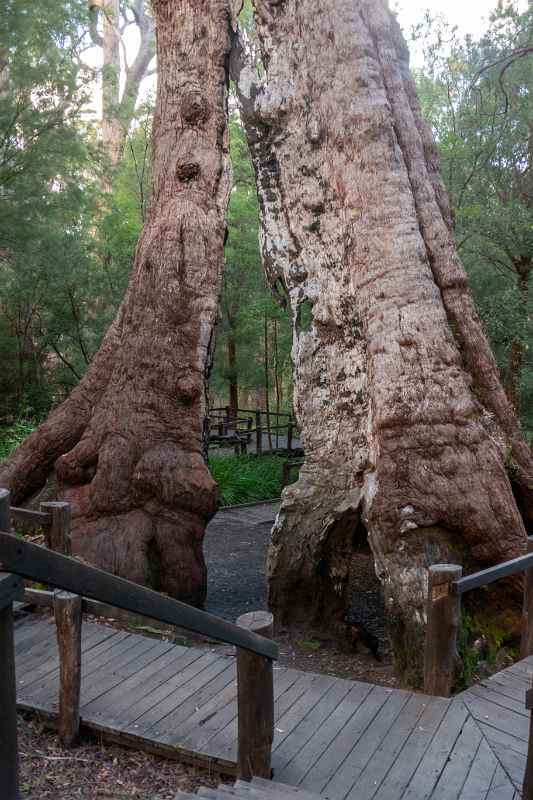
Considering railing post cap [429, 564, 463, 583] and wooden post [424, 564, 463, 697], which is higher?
railing post cap [429, 564, 463, 583]

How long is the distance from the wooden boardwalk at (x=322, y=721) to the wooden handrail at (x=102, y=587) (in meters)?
1.05

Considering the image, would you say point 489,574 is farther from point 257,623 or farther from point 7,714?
point 7,714

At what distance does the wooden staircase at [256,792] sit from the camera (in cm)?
290

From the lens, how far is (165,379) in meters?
7.12

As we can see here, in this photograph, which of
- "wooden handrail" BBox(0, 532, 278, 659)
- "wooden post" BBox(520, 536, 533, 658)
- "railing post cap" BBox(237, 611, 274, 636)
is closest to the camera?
"wooden handrail" BBox(0, 532, 278, 659)

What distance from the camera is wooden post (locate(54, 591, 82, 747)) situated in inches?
153

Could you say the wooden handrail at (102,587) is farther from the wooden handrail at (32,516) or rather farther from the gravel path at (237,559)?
the gravel path at (237,559)

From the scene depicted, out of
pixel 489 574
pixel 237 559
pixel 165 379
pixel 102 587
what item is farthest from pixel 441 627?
pixel 237 559

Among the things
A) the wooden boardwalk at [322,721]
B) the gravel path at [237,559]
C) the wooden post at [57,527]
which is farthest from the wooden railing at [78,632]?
the gravel path at [237,559]

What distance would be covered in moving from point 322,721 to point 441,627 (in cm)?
84

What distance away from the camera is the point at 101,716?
13.1 feet

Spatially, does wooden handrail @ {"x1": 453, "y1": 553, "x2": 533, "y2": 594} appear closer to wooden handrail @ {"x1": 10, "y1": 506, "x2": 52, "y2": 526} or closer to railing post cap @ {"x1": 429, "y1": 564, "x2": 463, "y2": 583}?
railing post cap @ {"x1": 429, "y1": 564, "x2": 463, "y2": 583}

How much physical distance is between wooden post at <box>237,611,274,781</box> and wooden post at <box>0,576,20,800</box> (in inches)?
46.7

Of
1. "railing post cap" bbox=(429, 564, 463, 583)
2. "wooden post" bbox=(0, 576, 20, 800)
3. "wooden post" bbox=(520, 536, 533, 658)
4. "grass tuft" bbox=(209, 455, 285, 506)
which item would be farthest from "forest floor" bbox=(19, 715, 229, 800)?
"grass tuft" bbox=(209, 455, 285, 506)
